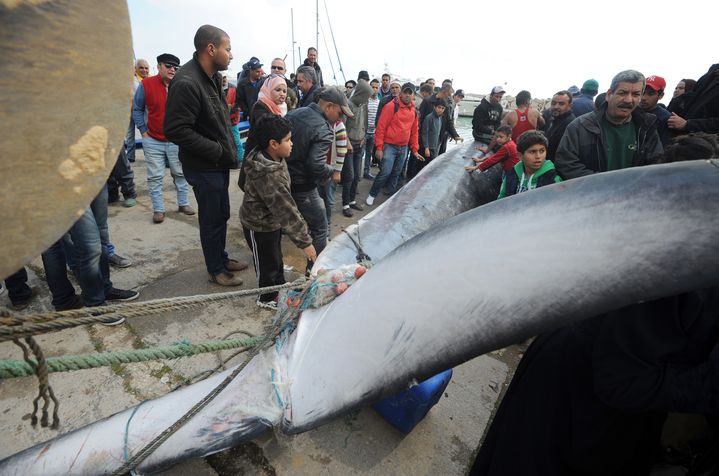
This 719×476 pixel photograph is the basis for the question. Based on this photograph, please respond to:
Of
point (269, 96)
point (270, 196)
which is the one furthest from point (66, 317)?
point (269, 96)

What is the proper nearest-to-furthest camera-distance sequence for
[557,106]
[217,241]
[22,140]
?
[22,140]
[217,241]
[557,106]

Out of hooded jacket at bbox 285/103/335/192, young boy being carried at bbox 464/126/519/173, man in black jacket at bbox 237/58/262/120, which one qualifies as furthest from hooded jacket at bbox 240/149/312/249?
man in black jacket at bbox 237/58/262/120

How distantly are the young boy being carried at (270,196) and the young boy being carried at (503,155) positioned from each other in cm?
223

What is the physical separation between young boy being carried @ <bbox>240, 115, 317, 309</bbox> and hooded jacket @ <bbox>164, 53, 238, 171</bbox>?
1.42 feet

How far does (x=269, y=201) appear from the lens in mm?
2496

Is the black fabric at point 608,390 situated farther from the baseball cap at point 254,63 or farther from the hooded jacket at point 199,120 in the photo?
the baseball cap at point 254,63

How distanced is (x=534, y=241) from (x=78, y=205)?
0.97 m

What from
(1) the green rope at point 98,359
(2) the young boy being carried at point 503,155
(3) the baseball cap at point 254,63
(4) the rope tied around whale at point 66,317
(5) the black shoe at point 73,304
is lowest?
(5) the black shoe at point 73,304

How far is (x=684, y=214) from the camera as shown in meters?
0.76

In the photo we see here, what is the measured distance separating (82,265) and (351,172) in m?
3.46

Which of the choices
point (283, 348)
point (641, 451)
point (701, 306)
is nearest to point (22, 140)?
point (283, 348)

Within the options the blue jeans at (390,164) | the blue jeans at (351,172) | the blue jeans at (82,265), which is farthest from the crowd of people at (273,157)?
the blue jeans at (390,164)

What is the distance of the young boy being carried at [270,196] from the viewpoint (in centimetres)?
246

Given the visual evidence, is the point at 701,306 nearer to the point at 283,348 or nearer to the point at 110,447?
the point at 283,348
